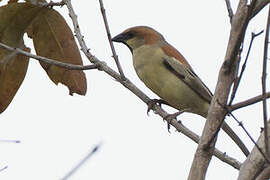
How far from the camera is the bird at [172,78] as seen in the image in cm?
523

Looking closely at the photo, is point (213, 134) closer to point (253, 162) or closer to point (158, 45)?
point (253, 162)

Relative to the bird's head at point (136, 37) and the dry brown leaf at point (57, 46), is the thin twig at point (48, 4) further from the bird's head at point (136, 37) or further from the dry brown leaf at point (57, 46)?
the bird's head at point (136, 37)

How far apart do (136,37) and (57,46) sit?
1.98 m

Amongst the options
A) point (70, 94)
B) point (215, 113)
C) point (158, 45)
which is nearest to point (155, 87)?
point (158, 45)

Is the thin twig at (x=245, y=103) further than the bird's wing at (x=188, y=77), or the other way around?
the bird's wing at (x=188, y=77)

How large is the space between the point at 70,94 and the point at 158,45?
1896mm

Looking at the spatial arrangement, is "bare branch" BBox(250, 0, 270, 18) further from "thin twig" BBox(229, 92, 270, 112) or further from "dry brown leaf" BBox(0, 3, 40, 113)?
"dry brown leaf" BBox(0, 3, 40, 113)

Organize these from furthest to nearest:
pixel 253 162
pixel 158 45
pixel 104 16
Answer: pixel 158 45, pixel 104 16, pixel 253 162

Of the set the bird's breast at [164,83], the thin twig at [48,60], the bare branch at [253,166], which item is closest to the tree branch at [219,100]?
the bare branch at [253,166]

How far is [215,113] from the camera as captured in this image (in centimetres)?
272

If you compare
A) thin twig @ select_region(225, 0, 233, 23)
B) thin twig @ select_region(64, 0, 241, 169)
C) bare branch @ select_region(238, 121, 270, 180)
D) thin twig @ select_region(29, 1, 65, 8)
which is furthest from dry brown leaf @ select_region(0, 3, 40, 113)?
bare branch @ select_region(238, 121, 270, 180)

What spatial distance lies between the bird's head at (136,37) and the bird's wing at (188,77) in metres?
0.41

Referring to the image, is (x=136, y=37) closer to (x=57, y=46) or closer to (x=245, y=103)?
(x=57, y=46)

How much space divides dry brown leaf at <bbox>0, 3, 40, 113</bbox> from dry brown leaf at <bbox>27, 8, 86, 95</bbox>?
0.34 ft
